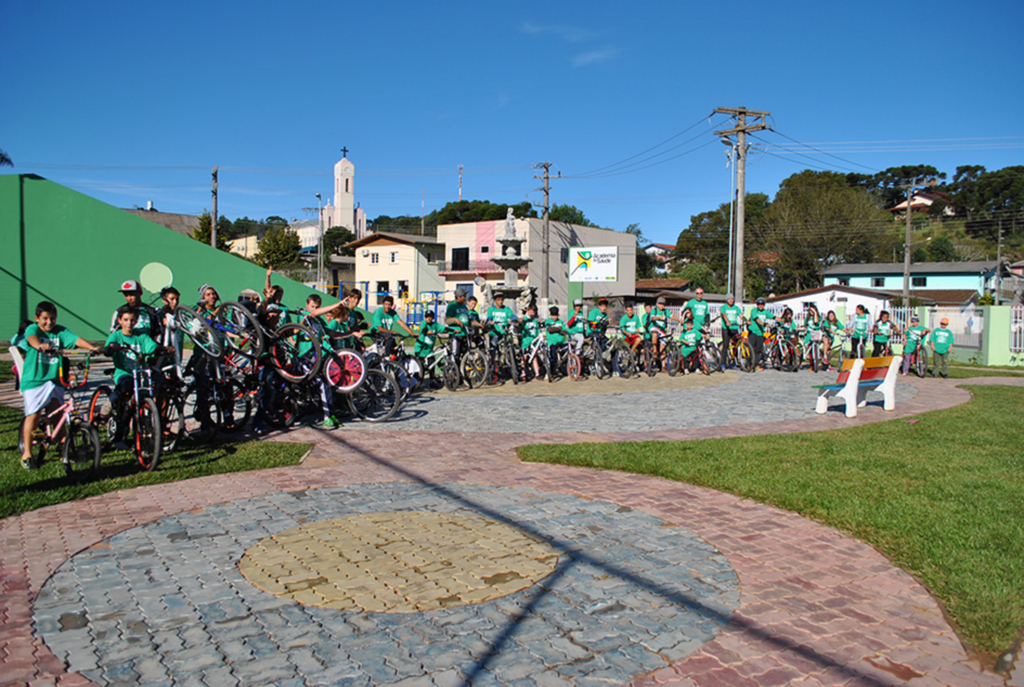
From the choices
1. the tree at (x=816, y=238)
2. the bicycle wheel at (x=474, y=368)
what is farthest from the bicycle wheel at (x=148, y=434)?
the tree at (x=816, y=238)

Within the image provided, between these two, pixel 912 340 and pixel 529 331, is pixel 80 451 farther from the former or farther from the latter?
pixel 912 340

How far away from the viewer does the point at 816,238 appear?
210 ft

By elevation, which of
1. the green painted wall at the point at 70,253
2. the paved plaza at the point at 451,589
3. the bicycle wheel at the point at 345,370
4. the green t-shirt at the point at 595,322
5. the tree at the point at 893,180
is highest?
the tree at the point at 893,180

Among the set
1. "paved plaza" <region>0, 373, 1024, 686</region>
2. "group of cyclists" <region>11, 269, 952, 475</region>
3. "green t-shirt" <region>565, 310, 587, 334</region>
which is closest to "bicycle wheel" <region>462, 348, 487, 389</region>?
"group of cyclists" <region>11, 269, 952, 475</region>

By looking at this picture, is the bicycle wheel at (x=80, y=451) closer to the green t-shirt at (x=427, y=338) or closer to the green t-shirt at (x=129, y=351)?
the green t-shirt at (x=129, y=351)

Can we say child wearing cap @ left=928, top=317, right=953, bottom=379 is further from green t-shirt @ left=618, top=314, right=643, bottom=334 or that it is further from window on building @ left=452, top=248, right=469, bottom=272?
window on building @ left=452, top=248, right=469, bottom=272

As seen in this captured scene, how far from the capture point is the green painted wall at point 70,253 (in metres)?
22.5

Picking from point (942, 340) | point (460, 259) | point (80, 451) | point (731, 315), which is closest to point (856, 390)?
point (731, 315)

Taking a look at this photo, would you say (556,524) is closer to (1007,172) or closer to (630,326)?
(630,326)

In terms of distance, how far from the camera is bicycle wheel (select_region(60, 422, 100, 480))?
669 centimetres

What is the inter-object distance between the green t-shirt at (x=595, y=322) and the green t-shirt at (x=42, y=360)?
439 inches

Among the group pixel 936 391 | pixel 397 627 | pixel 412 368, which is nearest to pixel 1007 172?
pixel 936 391

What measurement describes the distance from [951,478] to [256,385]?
8.16 meters

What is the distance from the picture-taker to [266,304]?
9.02 metres
